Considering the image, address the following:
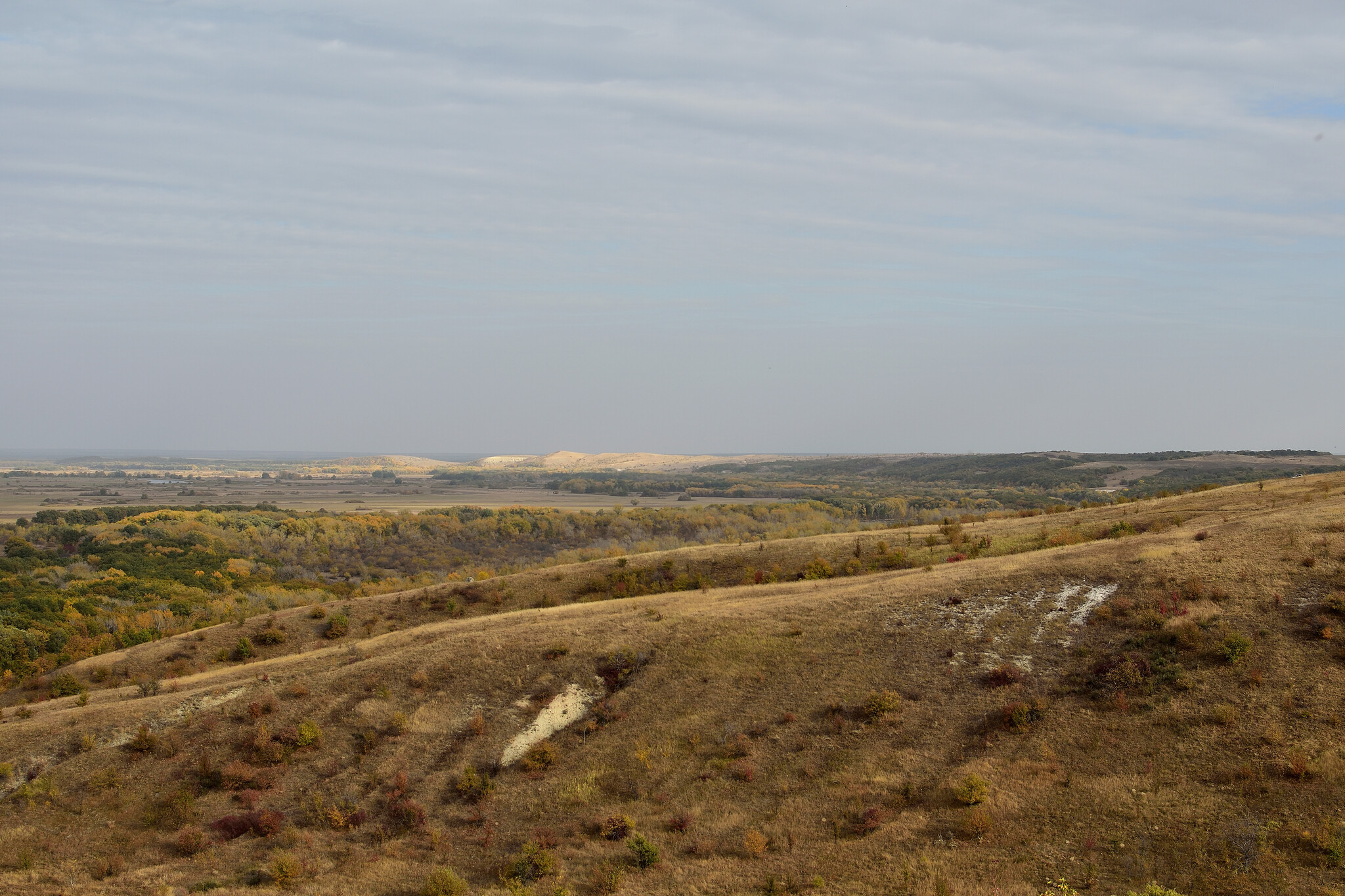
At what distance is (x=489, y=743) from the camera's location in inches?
940

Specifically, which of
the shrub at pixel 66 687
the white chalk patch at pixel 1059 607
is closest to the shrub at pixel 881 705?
the white chalk patch at pixel 1059 607

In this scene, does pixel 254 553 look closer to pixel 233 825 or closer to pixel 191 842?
pixel 233 825

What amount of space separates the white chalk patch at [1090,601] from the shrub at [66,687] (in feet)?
151

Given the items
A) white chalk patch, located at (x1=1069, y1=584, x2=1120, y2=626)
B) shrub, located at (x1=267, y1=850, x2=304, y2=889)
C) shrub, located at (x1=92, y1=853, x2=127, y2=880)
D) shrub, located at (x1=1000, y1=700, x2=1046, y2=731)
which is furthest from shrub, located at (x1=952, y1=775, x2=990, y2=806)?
shrub, located at (x1=92, y1=853, x2=127, y2=880)

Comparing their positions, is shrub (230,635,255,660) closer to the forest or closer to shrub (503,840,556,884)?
the forest

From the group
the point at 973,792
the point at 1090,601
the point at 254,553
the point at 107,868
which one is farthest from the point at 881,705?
the point at 254,553

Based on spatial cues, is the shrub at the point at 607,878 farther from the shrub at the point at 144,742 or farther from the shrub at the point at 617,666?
the shrub at the point at 144,742

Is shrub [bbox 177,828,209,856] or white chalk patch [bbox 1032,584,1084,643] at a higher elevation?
white chalk patch [bbox 1032,584,1084,643]

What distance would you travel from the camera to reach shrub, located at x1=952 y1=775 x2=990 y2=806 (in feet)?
56.4

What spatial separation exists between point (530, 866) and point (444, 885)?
196 cm

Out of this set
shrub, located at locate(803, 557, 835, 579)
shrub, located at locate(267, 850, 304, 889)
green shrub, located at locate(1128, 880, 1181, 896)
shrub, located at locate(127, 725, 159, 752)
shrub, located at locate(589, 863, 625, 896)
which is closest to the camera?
green shrub, located at locate(1128, 880, 1181, 896)

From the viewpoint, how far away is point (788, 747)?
2125 cm

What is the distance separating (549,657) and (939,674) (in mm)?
13775

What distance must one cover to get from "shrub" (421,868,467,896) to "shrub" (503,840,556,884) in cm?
103
